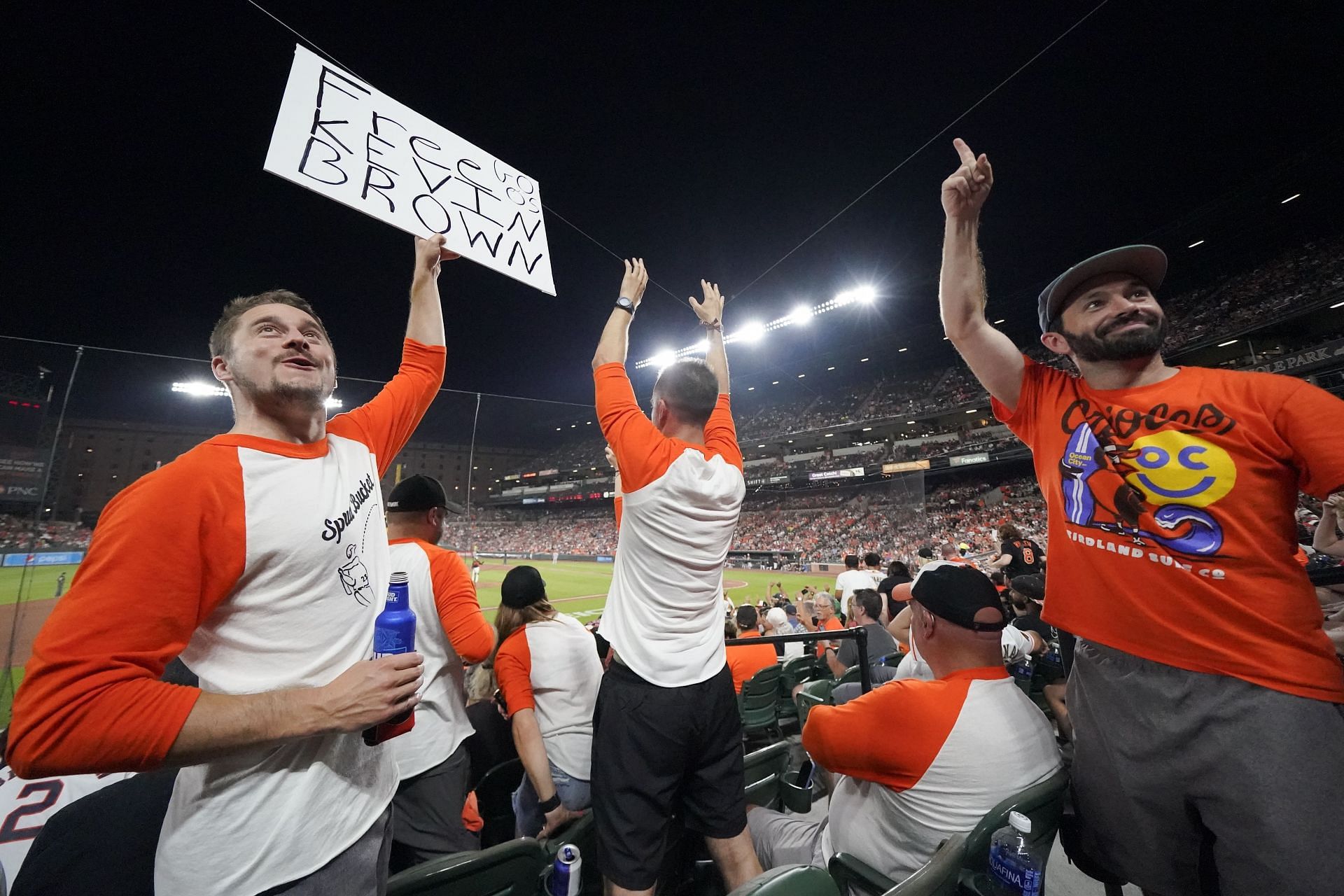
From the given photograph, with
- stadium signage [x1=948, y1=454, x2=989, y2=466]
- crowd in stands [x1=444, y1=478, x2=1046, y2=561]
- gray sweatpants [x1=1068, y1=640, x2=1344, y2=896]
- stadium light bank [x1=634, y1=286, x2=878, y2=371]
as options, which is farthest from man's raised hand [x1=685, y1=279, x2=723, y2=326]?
stadium signage [x1=948, y1=454, x2=989, y2=466]

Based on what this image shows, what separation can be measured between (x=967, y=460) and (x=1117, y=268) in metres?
34.0

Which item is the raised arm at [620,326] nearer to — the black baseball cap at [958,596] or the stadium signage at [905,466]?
the black baseball cap at [958,596]

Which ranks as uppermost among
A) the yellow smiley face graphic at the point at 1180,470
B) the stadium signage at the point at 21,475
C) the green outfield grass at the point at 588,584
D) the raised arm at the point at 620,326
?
the raised arm at the point at 620,326

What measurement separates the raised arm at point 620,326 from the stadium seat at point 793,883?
5.22 feet

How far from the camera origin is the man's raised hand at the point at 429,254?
7.06 ft

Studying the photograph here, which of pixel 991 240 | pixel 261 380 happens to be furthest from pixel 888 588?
pixel 991 240

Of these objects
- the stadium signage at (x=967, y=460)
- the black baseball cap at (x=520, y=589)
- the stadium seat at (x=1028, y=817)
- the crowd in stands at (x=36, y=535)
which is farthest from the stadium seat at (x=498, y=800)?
the stadium signage at (x=967, y=460)

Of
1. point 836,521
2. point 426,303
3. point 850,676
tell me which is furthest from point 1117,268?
point 836,521

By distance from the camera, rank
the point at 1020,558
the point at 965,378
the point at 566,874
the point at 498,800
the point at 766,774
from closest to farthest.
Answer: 1. the point at 566,874
2. the point at 766,774
3. the point at 498,800
4. the point at 1020,558
5. the point at 965,378

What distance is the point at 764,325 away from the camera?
25.3m

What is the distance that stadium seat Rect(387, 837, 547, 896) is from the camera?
125 cm

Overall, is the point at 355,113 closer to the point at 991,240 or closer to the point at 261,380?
the point at 261,380

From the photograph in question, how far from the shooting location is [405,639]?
3.76 feet

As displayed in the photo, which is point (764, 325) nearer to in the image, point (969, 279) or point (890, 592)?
point (890, 592)
